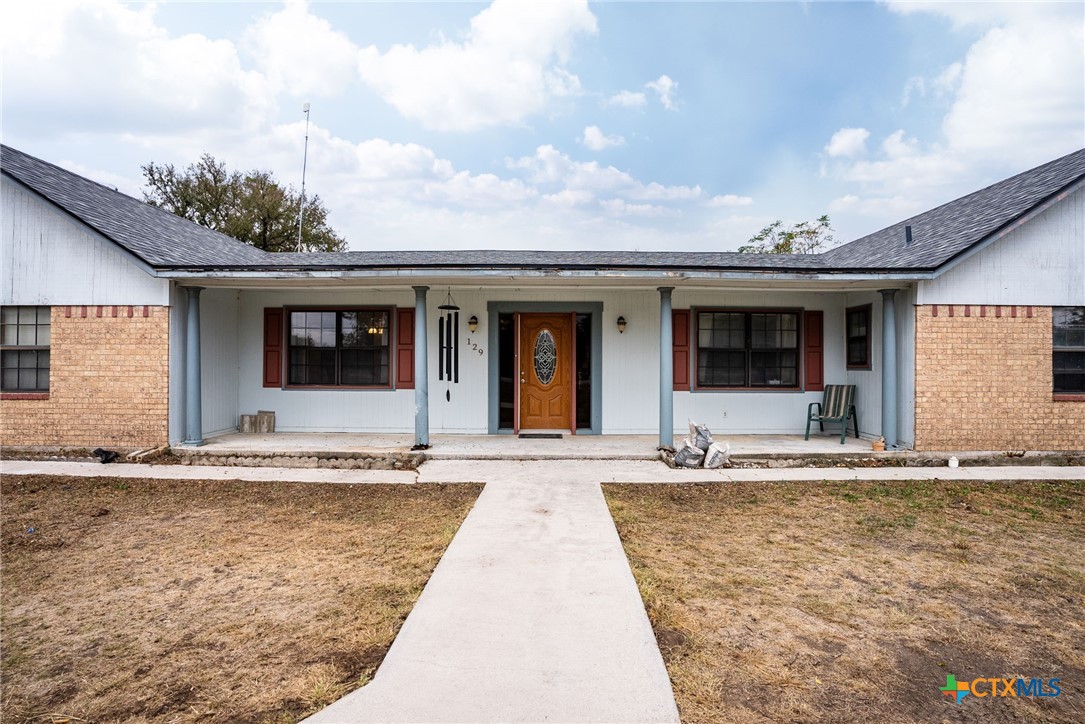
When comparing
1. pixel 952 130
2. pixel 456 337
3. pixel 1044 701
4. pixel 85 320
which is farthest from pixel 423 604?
pixel 952 130

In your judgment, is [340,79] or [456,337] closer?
[456,337]

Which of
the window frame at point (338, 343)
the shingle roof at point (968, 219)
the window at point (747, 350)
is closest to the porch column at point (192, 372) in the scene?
the window frame at point (338, 343)

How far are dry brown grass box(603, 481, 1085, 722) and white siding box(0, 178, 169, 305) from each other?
7.57 m

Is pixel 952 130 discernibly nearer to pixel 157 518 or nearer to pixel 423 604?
pixel 423 604

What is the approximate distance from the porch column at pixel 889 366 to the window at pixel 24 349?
41.1ft

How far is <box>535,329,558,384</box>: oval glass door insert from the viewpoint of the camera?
28.8 ft

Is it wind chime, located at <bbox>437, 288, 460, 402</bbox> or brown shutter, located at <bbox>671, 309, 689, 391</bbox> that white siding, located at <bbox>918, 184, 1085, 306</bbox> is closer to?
brown shutter, located at <bbox>671, 309, 689, 391</bbox>

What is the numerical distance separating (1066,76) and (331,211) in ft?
101

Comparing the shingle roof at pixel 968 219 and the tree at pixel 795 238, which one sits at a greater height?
the tree at pixel 795 238

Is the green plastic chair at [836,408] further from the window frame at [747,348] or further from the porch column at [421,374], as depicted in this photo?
the porch column at [421,374]

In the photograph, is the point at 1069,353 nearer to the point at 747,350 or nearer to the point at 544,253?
the point at 747,350

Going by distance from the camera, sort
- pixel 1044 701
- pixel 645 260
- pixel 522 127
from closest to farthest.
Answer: pixel 1044 701 < pixel 645 260 < pixel 522 127

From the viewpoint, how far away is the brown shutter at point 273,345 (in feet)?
29.0

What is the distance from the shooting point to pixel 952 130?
14.1m
